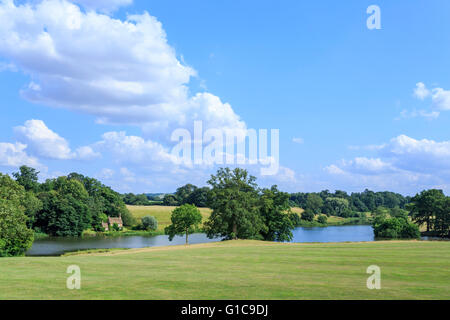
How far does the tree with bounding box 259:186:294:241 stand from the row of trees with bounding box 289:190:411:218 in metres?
66.5

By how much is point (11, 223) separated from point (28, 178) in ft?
277

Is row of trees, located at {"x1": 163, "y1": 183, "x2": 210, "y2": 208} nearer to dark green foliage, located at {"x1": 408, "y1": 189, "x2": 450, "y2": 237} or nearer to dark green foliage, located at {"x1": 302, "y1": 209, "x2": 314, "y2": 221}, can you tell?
dark green foliage, located at {"x1": 302, "y1": 209, "x2": 314, "y2": 221}

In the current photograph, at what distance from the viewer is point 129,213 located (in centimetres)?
10631

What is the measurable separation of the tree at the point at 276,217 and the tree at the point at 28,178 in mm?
81104

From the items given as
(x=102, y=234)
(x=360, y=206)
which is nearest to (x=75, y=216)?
(x=102, y=234)

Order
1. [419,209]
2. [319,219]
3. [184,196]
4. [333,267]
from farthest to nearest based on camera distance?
[184,196]
[319,219]
[419,209]
[333,267]

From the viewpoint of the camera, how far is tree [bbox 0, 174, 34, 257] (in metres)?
35.0

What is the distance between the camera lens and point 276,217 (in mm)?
57406

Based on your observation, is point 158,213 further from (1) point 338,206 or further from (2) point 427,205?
(1) point 338,206

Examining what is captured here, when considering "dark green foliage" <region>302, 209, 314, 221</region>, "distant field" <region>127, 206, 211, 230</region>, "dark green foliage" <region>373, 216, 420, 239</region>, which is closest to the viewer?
"dark green foliage" <region>373, 216, 420, 239</region>

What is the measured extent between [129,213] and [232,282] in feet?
322

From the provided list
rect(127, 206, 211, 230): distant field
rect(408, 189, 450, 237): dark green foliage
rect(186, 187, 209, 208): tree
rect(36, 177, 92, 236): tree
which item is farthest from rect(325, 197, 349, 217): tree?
rect(36, 177, 92, 236): tree

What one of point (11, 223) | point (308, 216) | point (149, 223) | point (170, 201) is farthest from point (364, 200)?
point (11, 223)
